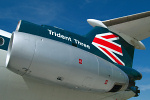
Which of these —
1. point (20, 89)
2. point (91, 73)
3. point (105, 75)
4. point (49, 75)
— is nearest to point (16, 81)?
point (20, 89)

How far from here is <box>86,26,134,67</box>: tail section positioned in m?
5.08

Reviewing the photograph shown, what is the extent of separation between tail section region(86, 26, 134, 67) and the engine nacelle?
3.56 ft

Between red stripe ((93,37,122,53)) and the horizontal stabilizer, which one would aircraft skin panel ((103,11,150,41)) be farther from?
red stripe ((93,37,122,53))

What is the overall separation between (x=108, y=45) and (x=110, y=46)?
73 millimetres

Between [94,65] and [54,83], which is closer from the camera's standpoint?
[54,83]

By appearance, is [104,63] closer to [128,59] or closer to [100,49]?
[100,49]

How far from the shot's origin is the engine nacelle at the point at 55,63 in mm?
3127

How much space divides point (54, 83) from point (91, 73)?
75 centimetres

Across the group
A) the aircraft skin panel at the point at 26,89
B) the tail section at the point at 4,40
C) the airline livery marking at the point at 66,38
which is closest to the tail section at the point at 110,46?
the airline livery marking at the point at 66,38

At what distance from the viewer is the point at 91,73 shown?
3.68 meters

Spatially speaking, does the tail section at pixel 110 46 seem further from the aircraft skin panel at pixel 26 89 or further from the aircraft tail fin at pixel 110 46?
the aircraft skin panel at pixel 26 89

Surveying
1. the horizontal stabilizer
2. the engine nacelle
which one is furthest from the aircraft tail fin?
the engine nacelle

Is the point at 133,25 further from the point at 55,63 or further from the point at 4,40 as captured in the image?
the point at 4,40

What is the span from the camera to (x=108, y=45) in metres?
5.29
